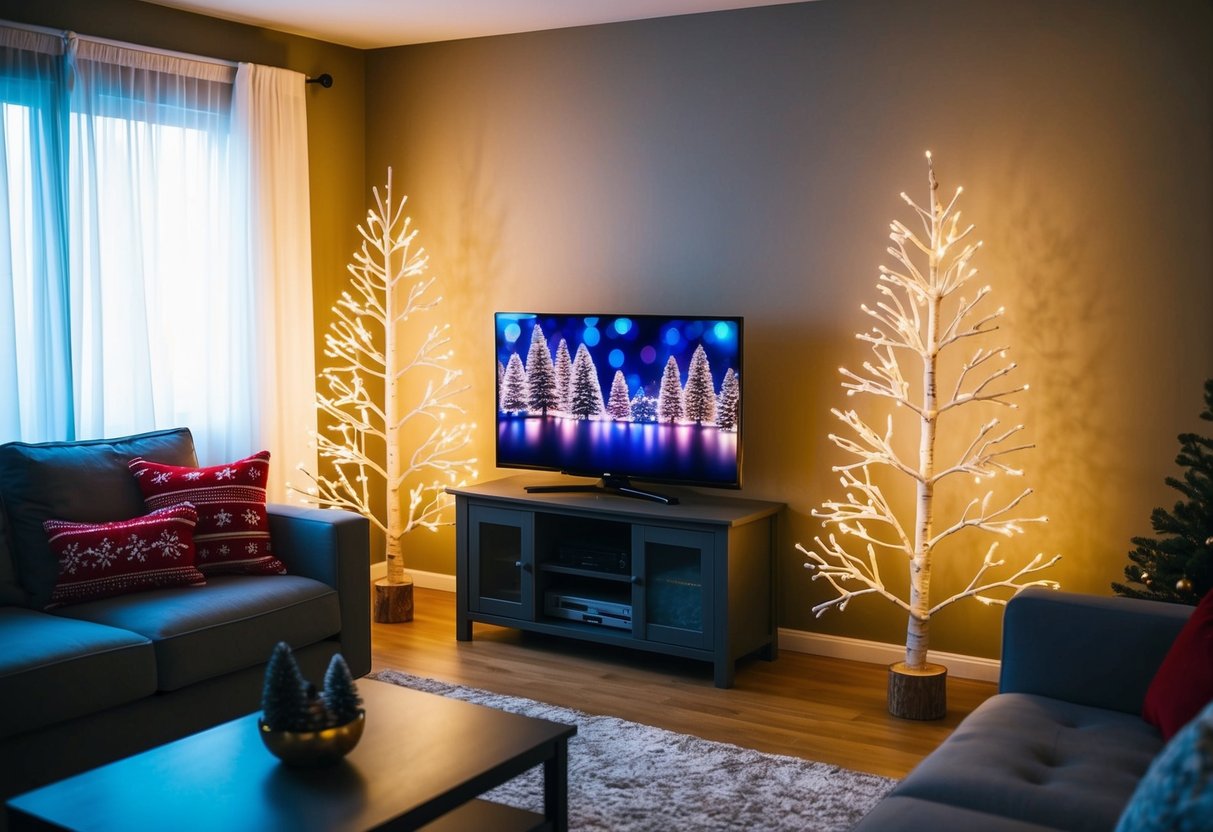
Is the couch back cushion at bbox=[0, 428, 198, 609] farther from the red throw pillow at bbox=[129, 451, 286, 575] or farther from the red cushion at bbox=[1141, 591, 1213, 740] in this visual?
the red cushion at bbox=[1141, 591, 1213, 740]

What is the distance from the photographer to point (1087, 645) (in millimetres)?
2979

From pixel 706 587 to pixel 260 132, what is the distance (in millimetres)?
2753

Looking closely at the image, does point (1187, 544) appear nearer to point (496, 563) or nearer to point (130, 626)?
point (496, 563)

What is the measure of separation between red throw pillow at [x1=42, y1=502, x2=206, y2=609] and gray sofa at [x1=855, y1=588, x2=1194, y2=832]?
2471 mm

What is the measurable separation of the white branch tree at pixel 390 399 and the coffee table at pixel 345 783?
257cm

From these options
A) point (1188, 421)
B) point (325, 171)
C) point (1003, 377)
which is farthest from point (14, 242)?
point (1188, 421)

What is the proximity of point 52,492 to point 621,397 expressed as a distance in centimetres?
210

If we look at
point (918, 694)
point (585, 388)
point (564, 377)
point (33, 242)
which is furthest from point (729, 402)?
point (33, 242)

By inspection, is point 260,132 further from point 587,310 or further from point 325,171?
point 587,310

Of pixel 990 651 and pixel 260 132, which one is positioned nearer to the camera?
pixel 990 651

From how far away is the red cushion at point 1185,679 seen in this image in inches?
101

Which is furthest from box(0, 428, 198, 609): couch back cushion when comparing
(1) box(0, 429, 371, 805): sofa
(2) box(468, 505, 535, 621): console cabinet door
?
(2) box(468, 505, 535, 621): console cabinet door


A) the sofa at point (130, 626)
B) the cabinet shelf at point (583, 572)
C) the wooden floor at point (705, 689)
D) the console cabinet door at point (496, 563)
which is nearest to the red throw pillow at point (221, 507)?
the sofa at point (130, 626)

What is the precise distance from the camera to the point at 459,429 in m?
5.55
